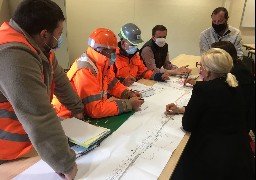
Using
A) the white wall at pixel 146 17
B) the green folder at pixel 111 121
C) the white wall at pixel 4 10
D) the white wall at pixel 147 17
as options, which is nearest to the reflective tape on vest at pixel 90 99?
the green folder at pixel 111 121

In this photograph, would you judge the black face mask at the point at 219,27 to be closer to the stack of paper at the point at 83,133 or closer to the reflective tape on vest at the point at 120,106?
the reflective tape on vest at the point at 120,106

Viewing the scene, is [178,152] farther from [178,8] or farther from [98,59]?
[178,8]

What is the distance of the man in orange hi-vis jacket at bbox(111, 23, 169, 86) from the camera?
2227mm

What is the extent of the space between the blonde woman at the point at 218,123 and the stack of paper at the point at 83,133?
511 mm

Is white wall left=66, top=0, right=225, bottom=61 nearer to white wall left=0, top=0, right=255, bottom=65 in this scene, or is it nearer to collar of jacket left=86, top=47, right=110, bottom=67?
white wall left=0, top=0, right=255, bottom=65

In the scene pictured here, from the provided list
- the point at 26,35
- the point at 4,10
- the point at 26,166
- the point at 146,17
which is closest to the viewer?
the point at 26,35

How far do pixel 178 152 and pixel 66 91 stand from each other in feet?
2.45

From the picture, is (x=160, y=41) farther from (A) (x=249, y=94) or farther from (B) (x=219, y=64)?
(A) (x=249, y=94)

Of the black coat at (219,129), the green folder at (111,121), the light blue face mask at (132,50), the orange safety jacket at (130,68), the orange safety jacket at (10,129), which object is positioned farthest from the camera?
the orange safety jacket at (130,68)

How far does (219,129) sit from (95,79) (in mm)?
851

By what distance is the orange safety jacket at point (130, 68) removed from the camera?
246cm

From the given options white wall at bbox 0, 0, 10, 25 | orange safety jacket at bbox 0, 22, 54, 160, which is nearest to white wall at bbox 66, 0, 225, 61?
white wall at bbox 0, 0, 10, 25

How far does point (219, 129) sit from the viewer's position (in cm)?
144

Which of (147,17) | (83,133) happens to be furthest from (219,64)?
(147,17)
